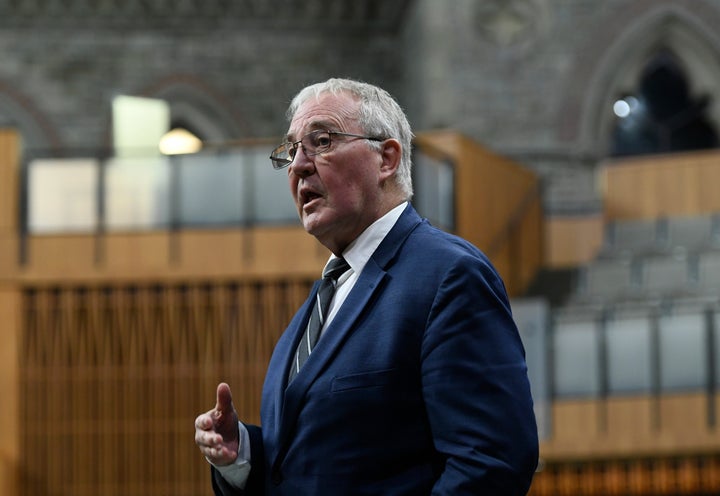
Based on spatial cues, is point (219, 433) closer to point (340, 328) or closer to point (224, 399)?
point (224, 399)

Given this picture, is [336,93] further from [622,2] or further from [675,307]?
[622,2]

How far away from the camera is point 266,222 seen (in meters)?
11.2

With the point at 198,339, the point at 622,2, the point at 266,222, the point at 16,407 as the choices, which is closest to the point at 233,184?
the point at 266,222

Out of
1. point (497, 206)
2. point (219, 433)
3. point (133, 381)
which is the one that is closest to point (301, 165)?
point (219, 433)

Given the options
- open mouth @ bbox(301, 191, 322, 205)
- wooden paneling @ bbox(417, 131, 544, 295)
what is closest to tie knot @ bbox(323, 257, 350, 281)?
open mouth @ bbox(301, 191, 322, 205)

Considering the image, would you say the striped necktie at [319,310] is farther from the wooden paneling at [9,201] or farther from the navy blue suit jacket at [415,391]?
the wooden paneling at [9,201]

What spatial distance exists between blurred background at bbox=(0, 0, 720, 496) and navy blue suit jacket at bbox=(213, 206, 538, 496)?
7.64 m

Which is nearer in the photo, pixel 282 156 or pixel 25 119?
pixel 282 156

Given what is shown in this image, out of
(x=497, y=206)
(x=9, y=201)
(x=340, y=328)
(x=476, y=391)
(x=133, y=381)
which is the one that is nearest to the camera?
(x=476, y=391)

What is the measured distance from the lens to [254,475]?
2.53 meters

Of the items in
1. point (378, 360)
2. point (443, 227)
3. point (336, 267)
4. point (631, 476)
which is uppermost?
point (443, 227)

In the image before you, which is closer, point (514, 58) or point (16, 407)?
point (16, 407)

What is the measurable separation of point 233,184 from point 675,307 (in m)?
3.35

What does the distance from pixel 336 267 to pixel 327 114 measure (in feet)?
0.86
